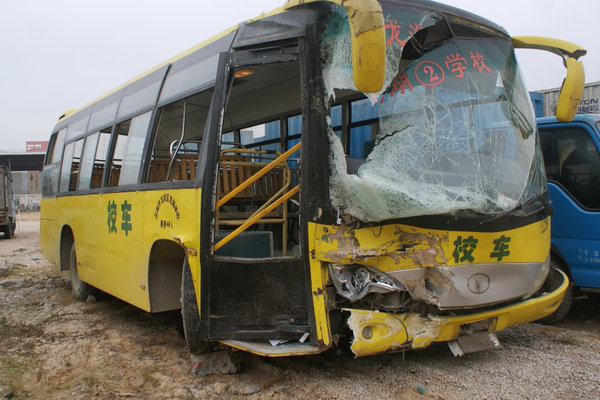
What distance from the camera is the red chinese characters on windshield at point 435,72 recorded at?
3.61 m

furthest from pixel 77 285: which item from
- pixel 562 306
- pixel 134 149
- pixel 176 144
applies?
pixel 562 306

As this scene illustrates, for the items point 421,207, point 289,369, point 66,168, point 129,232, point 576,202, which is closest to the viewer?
point 421,207

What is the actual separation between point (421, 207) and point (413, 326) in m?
0.90

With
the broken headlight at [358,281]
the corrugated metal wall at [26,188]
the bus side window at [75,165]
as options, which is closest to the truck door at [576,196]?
the broken headlight at [358,281]

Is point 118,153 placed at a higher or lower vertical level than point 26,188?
higher

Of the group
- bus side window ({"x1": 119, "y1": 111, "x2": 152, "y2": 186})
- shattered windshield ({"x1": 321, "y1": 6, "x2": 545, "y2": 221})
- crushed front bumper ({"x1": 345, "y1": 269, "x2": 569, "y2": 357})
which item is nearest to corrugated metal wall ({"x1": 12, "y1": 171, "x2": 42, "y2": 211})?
bus side window ({"x1": 119, "y1": 111, "x2": 152, "y2": 186})

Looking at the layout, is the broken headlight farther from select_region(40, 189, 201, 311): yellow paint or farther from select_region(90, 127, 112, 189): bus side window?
select_region(90, 127, 112, 189): bus side window

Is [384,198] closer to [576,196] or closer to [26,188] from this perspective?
[576,196]

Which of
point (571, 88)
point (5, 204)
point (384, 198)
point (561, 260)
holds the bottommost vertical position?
point (561, 260)

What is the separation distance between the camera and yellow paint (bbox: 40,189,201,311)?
4.05 meters

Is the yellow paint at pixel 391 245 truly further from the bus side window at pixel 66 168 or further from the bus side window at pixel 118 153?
the bus side window at pixel 66 168

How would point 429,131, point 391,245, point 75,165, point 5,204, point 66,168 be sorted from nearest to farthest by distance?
point 391,245 → point 429,131 → point 75,165 → point 66,168 → point 5,204

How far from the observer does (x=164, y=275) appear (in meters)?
4.86

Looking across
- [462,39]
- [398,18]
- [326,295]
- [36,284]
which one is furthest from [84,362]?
[36,284]
